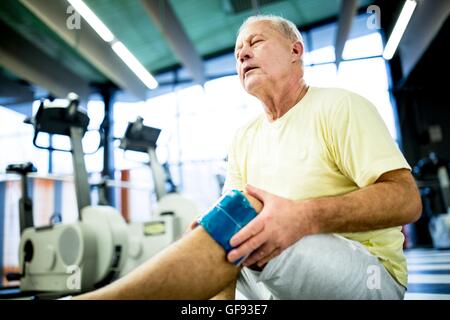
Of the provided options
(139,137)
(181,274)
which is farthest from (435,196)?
(181,274)

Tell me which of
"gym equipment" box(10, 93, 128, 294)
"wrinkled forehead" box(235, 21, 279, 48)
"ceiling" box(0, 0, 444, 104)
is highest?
"ceiling" box(0, 0, 444, 104)

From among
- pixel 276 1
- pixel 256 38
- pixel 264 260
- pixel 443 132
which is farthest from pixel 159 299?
pixel 443 132

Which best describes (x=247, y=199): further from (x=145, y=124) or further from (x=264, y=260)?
(x=145, y=124)

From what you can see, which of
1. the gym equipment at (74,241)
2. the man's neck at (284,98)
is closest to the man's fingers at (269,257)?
the man's neck at (284,98)

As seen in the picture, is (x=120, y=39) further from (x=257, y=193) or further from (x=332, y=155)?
(x=257, y=193)

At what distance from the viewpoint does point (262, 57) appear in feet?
3.43

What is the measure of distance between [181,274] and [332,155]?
48 cm

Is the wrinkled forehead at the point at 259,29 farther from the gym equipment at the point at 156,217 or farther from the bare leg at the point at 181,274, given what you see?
the gym equipment at the point at 156,217

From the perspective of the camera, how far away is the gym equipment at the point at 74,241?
2.52 meters

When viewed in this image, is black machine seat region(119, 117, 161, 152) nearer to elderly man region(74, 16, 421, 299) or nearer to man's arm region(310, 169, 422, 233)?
elderly man region(74, 16, 421, 299)

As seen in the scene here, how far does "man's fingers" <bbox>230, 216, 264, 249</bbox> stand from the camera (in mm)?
584

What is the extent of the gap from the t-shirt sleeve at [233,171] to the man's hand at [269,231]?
1.49ft

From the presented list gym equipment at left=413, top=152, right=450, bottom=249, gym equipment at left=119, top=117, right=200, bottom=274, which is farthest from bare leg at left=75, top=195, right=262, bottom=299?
gym equipment at left=413, top=152, right=450, bottom=249

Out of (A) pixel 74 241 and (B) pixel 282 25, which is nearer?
(B) pixel 282 25
